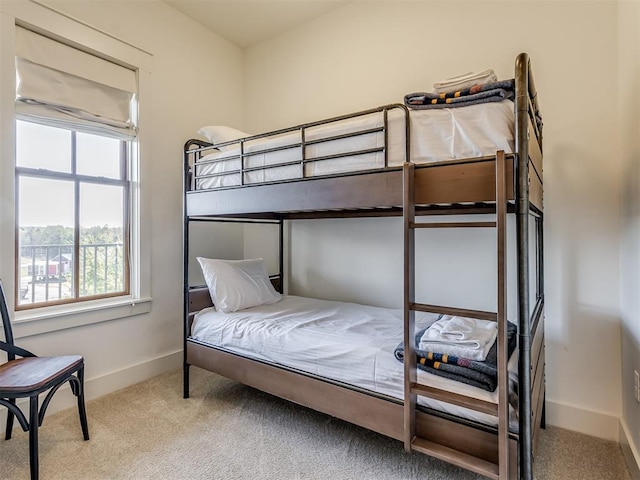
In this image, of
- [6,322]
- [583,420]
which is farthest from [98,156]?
[583,420]

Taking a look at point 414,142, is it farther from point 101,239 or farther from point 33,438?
point 101,239

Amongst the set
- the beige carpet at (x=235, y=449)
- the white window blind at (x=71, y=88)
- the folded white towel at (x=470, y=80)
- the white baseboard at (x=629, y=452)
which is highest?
the white window blind at (x=71, y=88)

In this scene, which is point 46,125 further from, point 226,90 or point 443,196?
point 443,196

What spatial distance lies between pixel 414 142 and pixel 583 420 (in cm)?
197

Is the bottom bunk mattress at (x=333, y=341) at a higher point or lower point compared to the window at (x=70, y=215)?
lower

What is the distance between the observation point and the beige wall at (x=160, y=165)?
7.99ft

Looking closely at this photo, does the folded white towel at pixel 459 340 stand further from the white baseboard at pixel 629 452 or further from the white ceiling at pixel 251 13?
the white ceiling at pixel 251 13

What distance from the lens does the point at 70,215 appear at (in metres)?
2.37

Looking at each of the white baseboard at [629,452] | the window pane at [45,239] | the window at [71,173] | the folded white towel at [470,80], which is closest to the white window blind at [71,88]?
the window at [71,173]

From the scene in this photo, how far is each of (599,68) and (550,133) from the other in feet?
1.34

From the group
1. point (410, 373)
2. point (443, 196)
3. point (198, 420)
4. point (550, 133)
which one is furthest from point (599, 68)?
point (198, 420)

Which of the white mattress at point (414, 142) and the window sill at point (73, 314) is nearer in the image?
the white mattress at point (414, 142)

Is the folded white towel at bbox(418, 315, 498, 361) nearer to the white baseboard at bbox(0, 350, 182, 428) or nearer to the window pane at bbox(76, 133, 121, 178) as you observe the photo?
the white baseboard at bbox(0, 350, 182, 428)

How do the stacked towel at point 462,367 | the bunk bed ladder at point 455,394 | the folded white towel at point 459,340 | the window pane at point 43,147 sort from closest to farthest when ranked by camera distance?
the bunk bed ladder at point 455,394, the stacked towel at point 462,367, the folded white towel at point 459,340, the window pane at point 43,147
